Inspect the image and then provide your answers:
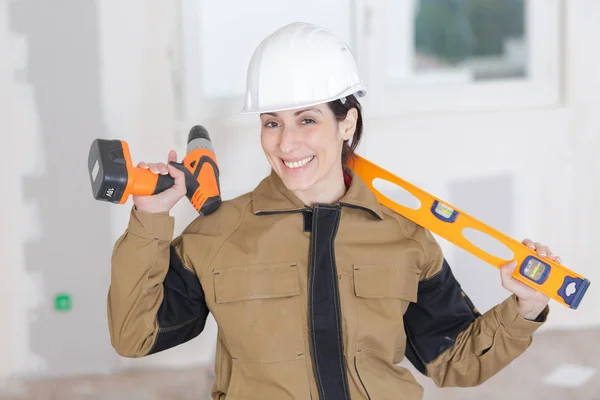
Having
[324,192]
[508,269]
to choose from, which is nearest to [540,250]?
[508,269]

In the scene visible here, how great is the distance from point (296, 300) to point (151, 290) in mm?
292

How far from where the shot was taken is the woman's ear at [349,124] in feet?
5.75

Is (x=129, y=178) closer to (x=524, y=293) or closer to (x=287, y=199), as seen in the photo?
(x=287, y=199)

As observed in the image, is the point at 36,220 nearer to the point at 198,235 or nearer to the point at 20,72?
the point at 20,72

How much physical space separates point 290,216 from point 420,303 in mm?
356

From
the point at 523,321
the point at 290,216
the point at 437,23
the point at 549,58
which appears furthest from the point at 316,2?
the point at 523,321

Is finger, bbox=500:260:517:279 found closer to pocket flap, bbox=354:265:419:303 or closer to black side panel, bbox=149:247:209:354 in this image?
pocket flap, bbox=354:265:419:303

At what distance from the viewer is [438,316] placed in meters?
1.81

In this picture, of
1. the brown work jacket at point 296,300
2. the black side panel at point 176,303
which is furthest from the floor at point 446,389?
the black side panel at point 176,303

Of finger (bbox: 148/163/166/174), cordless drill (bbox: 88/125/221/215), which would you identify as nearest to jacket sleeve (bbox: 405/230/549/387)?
cordless drill (bbox: 88/125/221/215)

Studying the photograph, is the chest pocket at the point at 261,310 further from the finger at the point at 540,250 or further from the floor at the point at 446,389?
the floor at the point at 446,389

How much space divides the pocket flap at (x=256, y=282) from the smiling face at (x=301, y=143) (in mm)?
169

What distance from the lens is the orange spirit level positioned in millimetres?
1703

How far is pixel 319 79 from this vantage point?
5.49 feet
